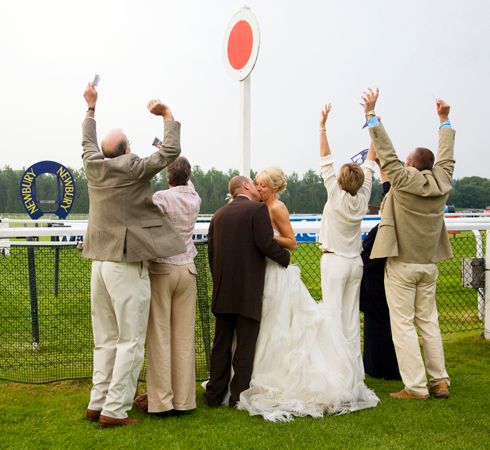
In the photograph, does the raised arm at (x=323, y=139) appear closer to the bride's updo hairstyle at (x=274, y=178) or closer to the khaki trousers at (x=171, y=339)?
the bride's updo hairstyle at (x=274, y=178)

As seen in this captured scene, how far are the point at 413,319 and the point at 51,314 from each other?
3400 millimetres

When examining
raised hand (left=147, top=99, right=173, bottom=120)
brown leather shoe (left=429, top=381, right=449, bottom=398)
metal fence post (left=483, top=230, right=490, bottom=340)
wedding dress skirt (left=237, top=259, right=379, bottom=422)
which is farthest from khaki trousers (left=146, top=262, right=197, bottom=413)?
metal fence post (left=483, top=230, right=490, bottom=340)

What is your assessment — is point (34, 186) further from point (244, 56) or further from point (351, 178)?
point (351, 178)

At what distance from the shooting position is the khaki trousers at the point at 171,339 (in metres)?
4.61

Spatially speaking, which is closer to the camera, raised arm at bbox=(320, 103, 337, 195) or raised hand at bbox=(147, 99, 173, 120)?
raised hand at bbox=(147, 99, 173, 120)

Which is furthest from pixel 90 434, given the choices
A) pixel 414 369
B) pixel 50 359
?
pixel 414 369

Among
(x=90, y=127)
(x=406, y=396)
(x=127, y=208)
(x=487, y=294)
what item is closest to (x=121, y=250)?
(x=127, y=208)

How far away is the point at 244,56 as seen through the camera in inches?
224

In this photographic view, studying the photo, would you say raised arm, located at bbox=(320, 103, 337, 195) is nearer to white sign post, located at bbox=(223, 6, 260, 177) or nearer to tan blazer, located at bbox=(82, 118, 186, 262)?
white sign post, located at bbox=(223, 6, 260, 177)

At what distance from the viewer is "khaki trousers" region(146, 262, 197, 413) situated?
181 inches

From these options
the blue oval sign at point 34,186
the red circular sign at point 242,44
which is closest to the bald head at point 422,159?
the red circular sign at point 242,44

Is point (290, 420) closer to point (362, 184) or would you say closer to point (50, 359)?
point (362, 184)

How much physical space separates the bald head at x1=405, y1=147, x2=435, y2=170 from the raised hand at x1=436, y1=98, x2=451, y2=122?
38 centimetres

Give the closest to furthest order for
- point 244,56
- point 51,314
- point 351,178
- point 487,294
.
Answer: point 351,178
point 244,56
point 51,314
point 487,294
